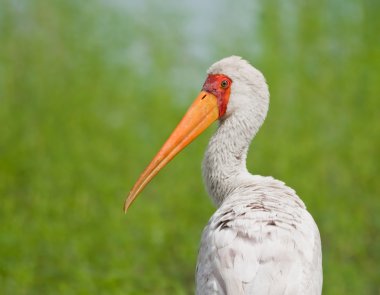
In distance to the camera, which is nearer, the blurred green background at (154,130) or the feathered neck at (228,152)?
the feathered neck at (228,152)

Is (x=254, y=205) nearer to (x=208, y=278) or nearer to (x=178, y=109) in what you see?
(x=208, y=278)

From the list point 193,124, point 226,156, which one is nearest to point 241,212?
point 226,156

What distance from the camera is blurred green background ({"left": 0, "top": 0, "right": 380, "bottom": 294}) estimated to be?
1100 cm

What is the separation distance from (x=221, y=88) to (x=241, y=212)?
4.37 feet

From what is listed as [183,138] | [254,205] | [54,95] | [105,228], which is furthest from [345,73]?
A: [254,205]

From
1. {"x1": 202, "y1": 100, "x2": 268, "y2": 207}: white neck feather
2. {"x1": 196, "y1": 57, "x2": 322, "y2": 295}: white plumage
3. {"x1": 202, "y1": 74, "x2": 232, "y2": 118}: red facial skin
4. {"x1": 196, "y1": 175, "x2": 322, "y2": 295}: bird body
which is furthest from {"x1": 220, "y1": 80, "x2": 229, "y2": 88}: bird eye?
{"x1": 196, "y1": 175, "x2": 322, "y2": 295}: bird body

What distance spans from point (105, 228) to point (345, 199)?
3889 mm

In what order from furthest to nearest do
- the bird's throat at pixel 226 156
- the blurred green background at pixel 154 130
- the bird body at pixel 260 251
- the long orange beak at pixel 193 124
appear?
1. the blurred green background at pixel 154 130
2. the long orange beak at pixel 193 124
3. the bird's throat at pixel 226 156
4. the bird body at pixel 260 251

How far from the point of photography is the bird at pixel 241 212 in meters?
5.42

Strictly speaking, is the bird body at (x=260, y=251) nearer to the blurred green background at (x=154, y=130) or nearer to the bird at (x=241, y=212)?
the bird at (x=241, y=212)

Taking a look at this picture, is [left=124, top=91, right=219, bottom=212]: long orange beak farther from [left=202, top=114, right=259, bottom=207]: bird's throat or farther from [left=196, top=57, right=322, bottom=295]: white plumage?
[left=196, top=57, right=322, bottom=295]: white plumage

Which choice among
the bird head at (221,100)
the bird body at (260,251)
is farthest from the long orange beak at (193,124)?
the bird body at (260,251)

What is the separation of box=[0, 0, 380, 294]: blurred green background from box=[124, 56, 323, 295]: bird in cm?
352

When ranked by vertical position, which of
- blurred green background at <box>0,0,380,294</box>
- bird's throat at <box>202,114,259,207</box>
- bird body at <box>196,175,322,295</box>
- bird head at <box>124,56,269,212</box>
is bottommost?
bird body at <box>196,175,322,295</box>
